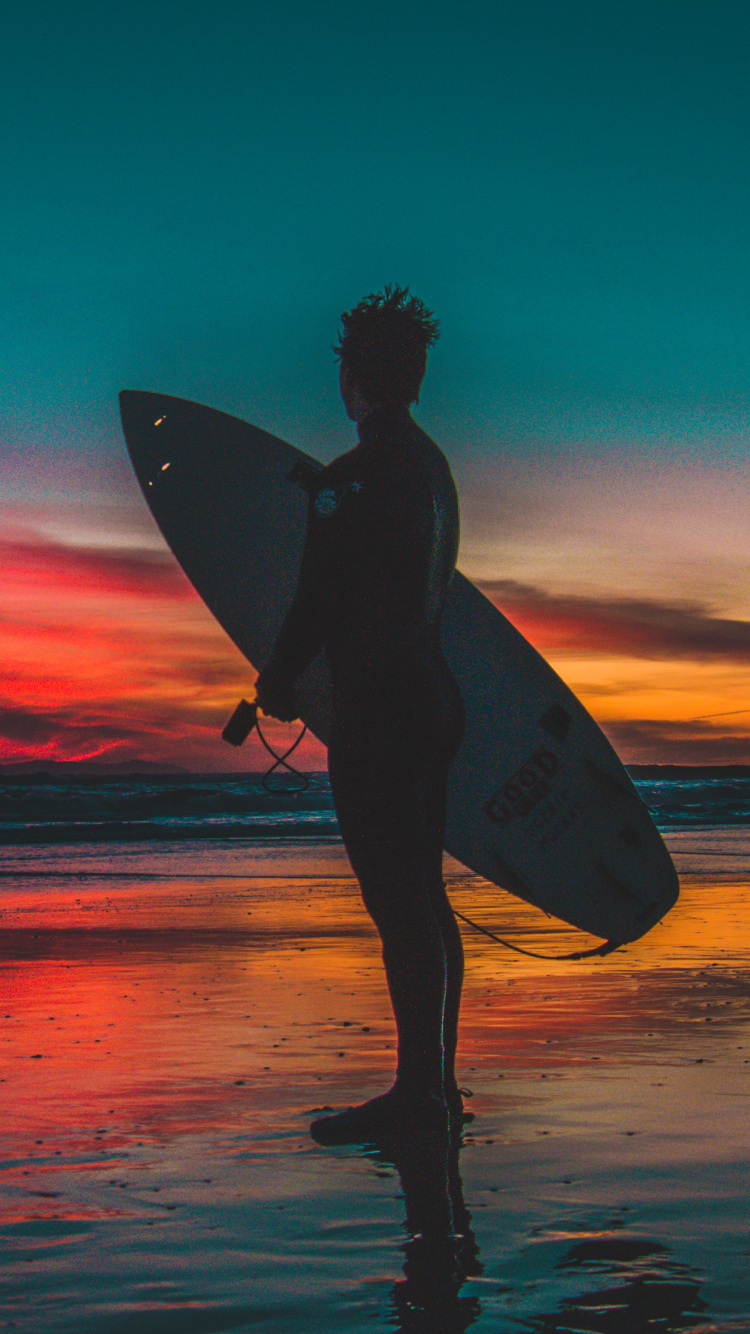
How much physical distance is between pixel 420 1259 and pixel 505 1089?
1.15 m

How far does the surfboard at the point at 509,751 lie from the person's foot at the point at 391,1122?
1016 mm

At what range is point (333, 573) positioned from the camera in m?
2.46

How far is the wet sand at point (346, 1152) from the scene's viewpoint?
1.61 m

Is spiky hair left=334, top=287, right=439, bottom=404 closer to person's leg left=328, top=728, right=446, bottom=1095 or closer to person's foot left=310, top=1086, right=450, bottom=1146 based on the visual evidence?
person's leg left=328, top=728, right=446, bottom=1095

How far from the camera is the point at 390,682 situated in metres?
2.39

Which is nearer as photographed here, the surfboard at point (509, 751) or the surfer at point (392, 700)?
the surfer at point (392, 700)

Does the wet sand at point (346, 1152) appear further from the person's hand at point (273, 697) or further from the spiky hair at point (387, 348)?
the spiky hair at point (387, 348)

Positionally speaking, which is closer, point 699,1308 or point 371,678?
point 699,1308

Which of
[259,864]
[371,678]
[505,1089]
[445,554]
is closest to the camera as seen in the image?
[371,678]

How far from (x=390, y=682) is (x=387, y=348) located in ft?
2.41

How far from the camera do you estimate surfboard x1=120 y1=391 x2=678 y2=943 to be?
355 centimetres

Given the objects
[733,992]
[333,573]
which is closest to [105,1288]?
[333,573]

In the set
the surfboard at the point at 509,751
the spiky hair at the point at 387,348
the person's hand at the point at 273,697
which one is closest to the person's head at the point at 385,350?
the spiky hair at the point at 387,348

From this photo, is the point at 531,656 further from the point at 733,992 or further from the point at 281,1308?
the point at 281,1308
